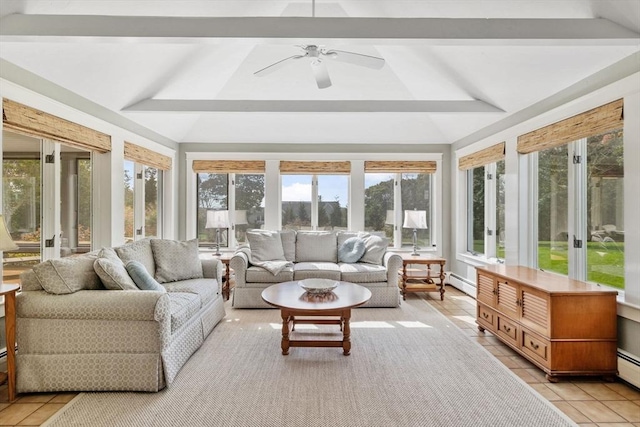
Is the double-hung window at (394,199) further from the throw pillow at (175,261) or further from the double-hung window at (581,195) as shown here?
the throw pillow at (175,261)

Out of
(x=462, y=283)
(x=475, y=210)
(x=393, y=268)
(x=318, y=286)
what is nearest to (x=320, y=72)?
(x=318, y=286)

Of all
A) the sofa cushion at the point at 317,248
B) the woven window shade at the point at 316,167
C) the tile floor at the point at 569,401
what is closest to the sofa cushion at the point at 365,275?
the sofa cushion at the point at 317,248

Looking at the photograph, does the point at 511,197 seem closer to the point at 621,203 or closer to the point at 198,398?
the point at 621,203

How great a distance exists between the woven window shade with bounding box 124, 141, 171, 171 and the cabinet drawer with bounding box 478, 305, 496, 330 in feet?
14.7

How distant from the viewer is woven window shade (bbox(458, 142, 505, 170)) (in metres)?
4.31

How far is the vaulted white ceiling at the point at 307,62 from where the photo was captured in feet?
8.00

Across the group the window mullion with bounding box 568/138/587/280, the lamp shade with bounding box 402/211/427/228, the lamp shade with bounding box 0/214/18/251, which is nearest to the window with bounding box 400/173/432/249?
the lamp shade with bounding box 402/211/427/228

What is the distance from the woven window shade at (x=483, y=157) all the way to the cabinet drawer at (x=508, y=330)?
213 centimetres

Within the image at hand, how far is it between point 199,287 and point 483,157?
156 inches

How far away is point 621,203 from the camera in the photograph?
2.77 meters

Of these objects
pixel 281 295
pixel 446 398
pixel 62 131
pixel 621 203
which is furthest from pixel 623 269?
pixel 62 131

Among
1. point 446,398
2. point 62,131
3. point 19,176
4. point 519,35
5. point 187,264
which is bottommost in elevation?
point 446,398

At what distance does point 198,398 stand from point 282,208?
3.86 m

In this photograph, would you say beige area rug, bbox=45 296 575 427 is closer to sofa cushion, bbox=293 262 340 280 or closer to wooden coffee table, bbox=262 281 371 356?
wooden coffee table, bbox=262 281 371 356
